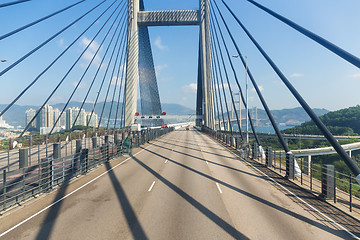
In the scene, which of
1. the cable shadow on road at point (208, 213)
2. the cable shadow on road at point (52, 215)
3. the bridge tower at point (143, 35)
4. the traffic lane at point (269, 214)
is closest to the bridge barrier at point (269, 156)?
the traffic lane at point (269, 214)

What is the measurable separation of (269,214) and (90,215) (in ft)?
21.0

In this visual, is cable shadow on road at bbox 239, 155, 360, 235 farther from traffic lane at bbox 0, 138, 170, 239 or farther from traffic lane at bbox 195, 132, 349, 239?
traffic lane at bbox 0, 138, 170, 239

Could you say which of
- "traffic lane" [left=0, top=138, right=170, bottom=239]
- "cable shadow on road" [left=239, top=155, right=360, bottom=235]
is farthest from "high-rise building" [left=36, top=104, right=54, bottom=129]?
"cable shadow on road" [left=239, top=155, right=360, bottom=235]

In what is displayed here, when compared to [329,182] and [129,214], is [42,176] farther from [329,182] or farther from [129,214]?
[329,182]

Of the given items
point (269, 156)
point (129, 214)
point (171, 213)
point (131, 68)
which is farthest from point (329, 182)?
point (131, 68)

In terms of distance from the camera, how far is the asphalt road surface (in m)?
6.04

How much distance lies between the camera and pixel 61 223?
662cm

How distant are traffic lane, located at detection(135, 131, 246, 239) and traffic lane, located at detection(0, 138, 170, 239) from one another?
768 mm

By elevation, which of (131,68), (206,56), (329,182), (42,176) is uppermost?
(206,56)

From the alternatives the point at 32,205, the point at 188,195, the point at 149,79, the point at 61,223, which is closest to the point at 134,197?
the point at 188,195

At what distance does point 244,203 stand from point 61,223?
6.75 metres

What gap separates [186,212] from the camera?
292 inches

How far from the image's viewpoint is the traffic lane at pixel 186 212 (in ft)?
19.7

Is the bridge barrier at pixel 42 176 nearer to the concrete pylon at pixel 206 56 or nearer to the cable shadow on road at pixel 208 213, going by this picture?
the cable shadow on road at pixel 208 213
